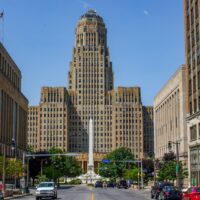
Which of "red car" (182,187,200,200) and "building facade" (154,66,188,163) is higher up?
"building facade" (154,66,188,163)

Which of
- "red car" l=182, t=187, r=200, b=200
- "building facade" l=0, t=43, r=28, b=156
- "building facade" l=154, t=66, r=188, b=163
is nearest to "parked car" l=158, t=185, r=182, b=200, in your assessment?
"red car" l=182, t=187, r=200, b=200

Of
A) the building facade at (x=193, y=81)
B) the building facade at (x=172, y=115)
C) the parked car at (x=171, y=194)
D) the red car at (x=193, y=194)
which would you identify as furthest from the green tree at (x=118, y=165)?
the red car at (x=193, y=194)

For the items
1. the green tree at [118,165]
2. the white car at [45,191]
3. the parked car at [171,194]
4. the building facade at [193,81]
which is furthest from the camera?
the green tree at [118,165]

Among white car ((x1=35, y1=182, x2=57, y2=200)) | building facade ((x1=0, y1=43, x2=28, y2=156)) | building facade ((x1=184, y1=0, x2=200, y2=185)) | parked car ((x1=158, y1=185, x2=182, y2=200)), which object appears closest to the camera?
parked car ((x1=158, y1=185, x2=182, y2=200))

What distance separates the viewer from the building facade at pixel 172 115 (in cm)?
11456

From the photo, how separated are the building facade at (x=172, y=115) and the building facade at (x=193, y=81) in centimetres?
2197

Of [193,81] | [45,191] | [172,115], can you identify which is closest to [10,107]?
[172,115]

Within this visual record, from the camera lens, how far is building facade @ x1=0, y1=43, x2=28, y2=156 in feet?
394

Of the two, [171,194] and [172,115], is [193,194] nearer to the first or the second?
[171,194]

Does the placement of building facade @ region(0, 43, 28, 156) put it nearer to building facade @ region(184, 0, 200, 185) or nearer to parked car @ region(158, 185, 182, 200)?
building facade @ region(184, 0, 200, 185)

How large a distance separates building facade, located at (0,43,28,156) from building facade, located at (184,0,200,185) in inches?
1669

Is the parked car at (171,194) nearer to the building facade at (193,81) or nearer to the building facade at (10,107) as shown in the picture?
the building facade at (193,81)

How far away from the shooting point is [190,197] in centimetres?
4419

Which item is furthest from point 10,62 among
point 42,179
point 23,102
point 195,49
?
point 195,49
